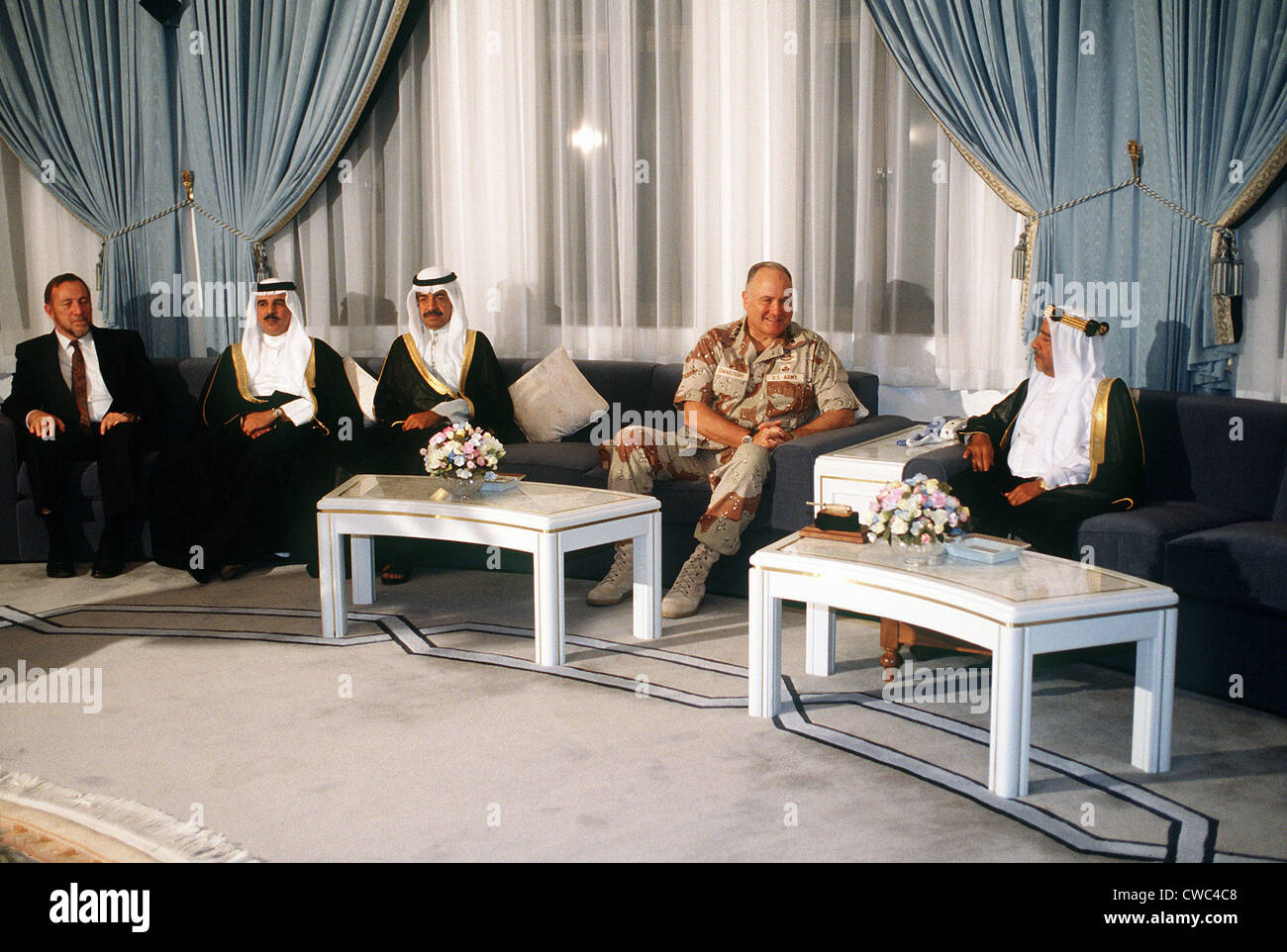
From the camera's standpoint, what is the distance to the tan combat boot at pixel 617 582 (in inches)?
177

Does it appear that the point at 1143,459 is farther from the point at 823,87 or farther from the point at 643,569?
the point at 823,87

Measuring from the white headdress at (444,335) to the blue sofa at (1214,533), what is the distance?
2.15 meters

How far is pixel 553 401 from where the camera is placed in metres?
5.29

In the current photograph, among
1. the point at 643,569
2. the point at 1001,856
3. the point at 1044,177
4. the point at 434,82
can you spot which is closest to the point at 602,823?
the point at 1001,856

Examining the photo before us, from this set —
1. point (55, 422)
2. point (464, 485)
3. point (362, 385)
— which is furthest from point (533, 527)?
point (55, 422)

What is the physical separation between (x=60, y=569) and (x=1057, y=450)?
12.4 ft

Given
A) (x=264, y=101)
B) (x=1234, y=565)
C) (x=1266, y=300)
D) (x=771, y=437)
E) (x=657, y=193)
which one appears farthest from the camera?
(x=264, y=101)

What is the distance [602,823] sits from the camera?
2.71 m

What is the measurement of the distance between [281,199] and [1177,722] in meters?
4.66

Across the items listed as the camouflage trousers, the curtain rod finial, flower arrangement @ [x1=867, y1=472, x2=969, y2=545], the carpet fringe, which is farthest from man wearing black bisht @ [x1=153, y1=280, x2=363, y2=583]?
the curtain rod finial

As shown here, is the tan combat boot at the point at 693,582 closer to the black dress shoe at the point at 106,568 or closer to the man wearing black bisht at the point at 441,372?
the man wearing black bisht at the point at 441,372

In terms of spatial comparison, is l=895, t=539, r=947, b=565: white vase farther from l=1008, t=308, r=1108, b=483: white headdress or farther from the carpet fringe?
the carpet fringe

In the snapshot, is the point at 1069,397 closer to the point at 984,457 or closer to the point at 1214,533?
the point at 984,457

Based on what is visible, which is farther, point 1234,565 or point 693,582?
point 693,582
